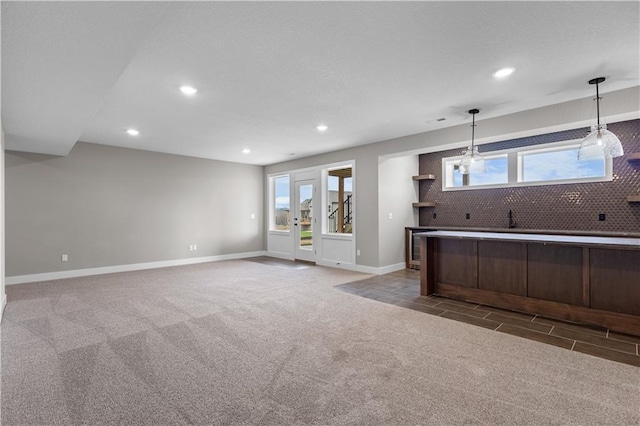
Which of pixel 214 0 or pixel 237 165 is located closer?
pixel 214 0

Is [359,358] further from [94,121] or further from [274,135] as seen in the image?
[94,121]

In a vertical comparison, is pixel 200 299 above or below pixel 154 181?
below

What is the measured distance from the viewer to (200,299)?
174 inches

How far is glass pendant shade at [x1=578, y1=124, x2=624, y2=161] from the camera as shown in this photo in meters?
3.19

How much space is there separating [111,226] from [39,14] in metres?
5.63

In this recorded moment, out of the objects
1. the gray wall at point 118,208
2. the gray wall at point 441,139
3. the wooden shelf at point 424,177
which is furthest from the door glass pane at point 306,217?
the wooden shelf at point 424,177

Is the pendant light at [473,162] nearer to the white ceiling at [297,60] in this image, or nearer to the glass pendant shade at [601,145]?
the white ceiling at [297,60]

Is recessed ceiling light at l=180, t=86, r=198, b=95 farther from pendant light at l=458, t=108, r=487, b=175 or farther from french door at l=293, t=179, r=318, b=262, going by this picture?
french door at l=293, t=179, r=318, b=262

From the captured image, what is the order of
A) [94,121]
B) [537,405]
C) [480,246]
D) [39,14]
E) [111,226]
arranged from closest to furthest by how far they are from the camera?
[39,14] < [537,405] < [480,246] < [94,121] < [111,226]

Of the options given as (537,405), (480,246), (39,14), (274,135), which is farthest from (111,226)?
(537,405)

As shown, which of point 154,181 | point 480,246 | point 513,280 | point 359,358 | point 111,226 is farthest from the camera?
point 154,181

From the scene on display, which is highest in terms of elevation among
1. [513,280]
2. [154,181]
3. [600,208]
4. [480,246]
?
[154,181]

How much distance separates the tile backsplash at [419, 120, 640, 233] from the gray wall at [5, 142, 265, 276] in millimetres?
5220

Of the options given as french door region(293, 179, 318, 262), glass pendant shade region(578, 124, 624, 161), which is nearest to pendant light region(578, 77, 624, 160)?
glass pendant shade region(578, 124, 624, 161)
